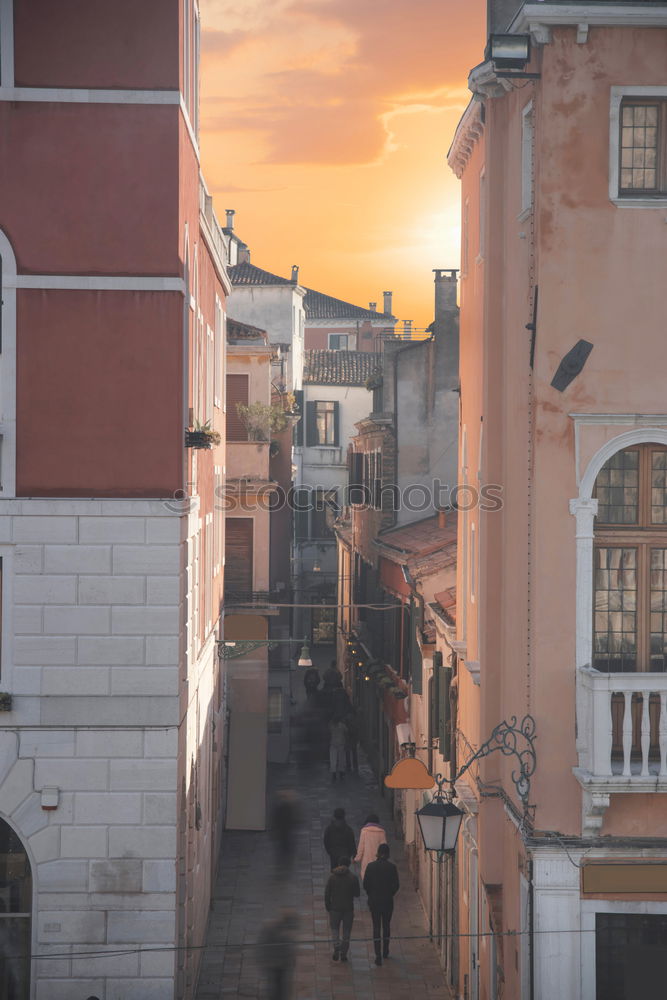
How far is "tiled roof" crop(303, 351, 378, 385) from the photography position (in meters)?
58.0

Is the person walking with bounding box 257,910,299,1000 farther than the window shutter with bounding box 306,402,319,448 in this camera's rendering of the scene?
No

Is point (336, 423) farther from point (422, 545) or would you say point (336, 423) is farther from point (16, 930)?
point (16, 930)

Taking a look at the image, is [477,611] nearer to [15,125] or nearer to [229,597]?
[15,125]

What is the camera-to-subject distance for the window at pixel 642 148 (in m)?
11.6

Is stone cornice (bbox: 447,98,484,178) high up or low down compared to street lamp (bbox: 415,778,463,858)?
up

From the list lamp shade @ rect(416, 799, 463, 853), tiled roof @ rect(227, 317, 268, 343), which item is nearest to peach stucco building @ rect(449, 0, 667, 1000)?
lamp shade @ rect(416, 799, 463, 853)

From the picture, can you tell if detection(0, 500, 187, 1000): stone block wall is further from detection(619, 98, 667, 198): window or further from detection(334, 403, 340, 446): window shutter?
detection(334, 403, 340, 446): window shutter

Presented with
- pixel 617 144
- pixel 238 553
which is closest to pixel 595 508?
pixel 617 144

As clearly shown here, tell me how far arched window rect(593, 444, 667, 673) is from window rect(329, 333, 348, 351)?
207 feet

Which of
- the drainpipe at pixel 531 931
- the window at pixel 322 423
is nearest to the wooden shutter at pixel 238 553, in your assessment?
the drainpipe at pixel 531 931

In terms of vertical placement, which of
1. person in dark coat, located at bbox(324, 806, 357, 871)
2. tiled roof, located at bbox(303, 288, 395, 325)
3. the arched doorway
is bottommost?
person in dark coat, located at bbox(324, 806, 357, 871)

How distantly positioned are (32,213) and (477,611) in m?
6.26

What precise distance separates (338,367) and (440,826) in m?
47.3

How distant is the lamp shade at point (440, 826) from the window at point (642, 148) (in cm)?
605
